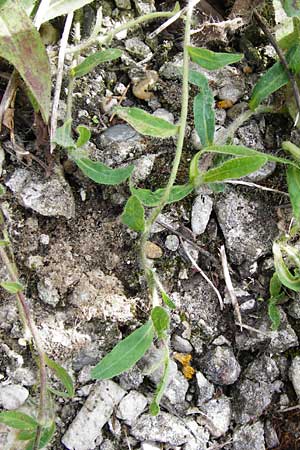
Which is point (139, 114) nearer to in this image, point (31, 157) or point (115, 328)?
point (31, 157)

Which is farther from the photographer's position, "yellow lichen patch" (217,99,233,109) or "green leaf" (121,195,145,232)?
"yellow lichen patch" (217,99,233,109)

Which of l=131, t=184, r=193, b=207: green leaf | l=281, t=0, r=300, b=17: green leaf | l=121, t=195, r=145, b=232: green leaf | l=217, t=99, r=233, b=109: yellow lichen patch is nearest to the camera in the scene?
l=121, t=195, r=145, b=232: green leaf

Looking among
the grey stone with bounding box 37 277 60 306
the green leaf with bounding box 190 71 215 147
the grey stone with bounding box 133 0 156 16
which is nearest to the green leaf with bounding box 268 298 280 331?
the green leaf with bounding box 190 71 215 147

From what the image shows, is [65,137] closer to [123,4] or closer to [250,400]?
[123,4]


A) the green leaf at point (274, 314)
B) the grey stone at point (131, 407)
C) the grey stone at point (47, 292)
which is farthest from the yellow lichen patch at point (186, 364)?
the grey stone at point (47, 292)

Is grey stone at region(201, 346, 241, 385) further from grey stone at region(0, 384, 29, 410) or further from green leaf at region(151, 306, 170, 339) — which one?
grey stone at region(0, 384, 29, 410)
